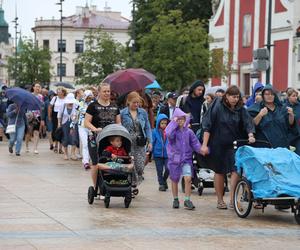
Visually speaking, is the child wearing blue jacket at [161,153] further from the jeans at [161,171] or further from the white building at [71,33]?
the white building at [71,33]

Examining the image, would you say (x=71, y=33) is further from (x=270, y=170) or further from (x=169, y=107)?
(x=270, y=170)

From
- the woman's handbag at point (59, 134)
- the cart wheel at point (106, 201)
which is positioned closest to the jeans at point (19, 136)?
the woman's handbag at point (59, 134)

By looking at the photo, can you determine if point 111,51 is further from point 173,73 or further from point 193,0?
point 193,0

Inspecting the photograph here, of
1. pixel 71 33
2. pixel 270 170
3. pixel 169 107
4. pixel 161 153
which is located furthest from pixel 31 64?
pixel 270 170

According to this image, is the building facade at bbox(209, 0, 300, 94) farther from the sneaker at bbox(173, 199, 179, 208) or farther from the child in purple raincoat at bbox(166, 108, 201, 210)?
the sneaker at bbox(173, 199, 179, 208)

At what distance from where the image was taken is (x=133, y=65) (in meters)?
49.2

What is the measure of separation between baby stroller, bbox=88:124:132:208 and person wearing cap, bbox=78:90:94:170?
6117 millimetres

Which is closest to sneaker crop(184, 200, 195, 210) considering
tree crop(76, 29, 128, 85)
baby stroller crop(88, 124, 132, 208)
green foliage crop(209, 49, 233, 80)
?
baby stroller crop(88, 124, 132, 208)

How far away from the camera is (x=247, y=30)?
60594 millimetres

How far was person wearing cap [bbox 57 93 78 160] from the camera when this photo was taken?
71.0 ft

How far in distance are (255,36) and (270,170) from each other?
1925 inches

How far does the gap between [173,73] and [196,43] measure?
2.42m

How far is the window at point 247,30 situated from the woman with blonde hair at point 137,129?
47.7 meters

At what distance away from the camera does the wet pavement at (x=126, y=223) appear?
30.4ft
